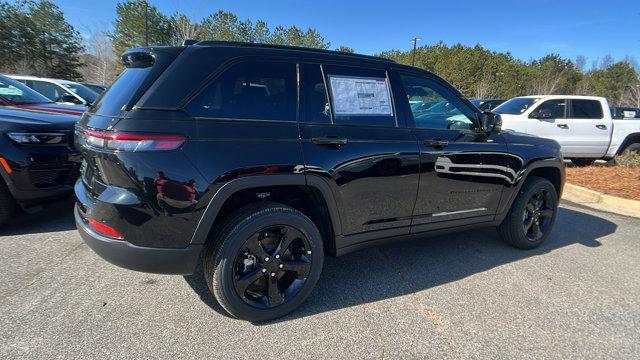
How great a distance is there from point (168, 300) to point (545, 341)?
262 cm

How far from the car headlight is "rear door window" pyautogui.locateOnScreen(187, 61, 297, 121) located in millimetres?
2426

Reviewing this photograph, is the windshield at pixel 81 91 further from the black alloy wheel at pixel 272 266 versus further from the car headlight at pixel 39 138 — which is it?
the black alloy wheel at pixel 272 266

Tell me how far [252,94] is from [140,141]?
771 millimetres

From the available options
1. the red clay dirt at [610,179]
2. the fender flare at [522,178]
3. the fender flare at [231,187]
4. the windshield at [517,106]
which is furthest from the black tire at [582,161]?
the fender flare at [231,187]

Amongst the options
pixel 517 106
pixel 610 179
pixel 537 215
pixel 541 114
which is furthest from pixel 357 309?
pixel 517 106

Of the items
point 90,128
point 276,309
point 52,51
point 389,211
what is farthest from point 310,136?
point 52,51

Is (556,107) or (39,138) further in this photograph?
(556,107)

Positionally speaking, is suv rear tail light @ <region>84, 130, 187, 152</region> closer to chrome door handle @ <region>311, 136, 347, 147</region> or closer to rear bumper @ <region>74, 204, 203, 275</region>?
rear bumper @ <region>74, 204, 203, 275</region>

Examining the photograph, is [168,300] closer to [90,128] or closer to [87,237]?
[87,237]

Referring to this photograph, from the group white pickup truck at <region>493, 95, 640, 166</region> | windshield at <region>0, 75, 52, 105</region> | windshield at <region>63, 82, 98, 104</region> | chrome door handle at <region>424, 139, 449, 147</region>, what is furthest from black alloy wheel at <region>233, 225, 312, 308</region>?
windshield at <region>63, 82, 98, 104</region>

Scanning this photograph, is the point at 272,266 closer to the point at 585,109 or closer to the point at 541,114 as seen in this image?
the point at 541,114

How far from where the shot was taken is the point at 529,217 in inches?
169

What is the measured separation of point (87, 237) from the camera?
2.60 meters

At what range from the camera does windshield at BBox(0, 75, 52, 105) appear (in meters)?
4.98
